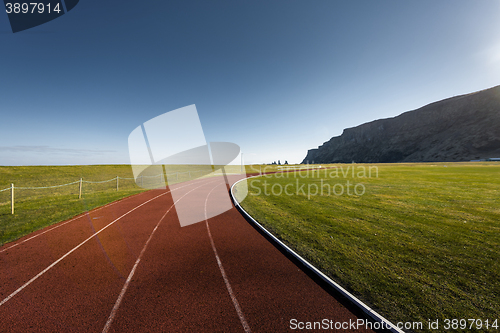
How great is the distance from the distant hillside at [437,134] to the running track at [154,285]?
448 ft

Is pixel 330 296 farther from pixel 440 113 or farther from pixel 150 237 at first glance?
pixel 440 113

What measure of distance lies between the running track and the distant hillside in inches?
5374

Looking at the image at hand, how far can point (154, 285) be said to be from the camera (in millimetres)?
4711

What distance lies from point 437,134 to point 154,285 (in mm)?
169095

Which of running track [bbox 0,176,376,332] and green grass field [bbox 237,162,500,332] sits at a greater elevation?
running track [bbox 0,176,376,332]

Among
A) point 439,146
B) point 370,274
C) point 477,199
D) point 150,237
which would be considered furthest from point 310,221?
point 439,146

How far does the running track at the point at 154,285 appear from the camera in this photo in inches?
144

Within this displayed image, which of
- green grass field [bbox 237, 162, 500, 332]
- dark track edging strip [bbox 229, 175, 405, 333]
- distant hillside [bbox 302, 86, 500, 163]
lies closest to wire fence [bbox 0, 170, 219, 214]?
dark track edging strip [bbox 229, 175, 405, 333]

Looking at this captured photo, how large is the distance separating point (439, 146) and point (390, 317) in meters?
149

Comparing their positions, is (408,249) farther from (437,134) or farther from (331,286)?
(437,134)

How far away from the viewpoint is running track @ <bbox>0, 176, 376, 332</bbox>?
365 cm
